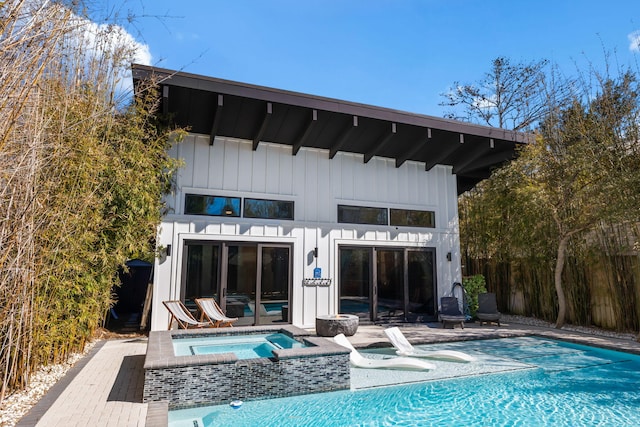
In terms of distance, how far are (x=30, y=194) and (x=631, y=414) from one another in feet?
21.2

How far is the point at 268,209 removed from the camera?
8.53 metres

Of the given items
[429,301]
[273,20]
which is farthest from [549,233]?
[273,20]

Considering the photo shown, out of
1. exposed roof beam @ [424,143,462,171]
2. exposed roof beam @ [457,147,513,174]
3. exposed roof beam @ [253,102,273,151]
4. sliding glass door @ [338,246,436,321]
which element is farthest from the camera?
exposed roof beam @ [457,147,513,174]

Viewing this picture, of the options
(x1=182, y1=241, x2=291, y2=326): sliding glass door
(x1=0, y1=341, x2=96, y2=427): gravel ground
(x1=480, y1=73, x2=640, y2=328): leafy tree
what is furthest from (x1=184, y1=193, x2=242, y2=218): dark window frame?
(x1=480, y1=73, x2=640, y2=328): leafy tree

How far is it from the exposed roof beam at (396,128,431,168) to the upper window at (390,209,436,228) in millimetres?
1237

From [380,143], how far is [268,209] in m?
3.08

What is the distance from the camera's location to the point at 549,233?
9156mm

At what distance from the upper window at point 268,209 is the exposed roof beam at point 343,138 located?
1.62 m

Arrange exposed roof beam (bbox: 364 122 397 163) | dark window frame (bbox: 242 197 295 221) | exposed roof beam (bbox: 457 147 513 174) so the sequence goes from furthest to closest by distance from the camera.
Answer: exposed roof beam (bbox: 457 147 513 174) → exposed roof beam (bbox: 364 122 397 163) → dark window frame (bbox: 242 197 295 221)

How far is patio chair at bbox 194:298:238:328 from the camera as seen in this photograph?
23.2 feet

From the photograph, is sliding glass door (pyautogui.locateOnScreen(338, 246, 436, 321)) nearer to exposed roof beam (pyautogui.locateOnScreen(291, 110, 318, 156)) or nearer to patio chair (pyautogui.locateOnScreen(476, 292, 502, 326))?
patio chair (pyautogui.locateOnScreen(476, 292, 502, 326))

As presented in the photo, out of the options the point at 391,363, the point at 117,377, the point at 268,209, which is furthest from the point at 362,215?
the point at 117,377

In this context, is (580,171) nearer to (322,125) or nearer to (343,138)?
(343,138)

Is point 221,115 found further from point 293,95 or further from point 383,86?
point 383,86
